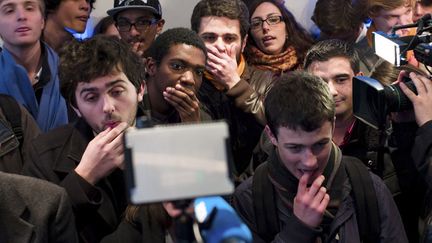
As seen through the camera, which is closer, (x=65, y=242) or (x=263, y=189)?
(x=65, y=242)

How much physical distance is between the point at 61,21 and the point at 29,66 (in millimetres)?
456

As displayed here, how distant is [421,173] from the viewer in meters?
2.50

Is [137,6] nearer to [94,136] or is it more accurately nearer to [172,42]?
[172,42]

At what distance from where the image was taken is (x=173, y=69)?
2.98 meters

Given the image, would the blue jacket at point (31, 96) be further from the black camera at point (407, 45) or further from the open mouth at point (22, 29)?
the black camera at point (407, 45)

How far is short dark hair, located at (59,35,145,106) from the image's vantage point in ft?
7.93

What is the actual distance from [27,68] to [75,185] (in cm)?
117

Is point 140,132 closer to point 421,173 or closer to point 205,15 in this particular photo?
point 421,173

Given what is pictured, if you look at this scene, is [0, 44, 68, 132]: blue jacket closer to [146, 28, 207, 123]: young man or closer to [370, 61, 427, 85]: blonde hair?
[146, 28, 207, 123]: young man

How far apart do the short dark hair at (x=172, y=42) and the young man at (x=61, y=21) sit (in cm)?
75

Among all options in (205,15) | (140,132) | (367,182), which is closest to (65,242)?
(367,182)

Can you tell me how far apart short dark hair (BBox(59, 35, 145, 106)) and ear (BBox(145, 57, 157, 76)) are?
51 centimetres

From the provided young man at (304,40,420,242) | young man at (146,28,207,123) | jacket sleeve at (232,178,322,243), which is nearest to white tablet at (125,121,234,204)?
jacket sleeve at (232,178,322,243)

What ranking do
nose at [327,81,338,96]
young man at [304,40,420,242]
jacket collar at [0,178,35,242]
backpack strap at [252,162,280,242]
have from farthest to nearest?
nose at [327,81,338,96], young man at [304,40,420,242], backpack strap at [252,162,280,242], jacket collar at [0,178,35,242]
